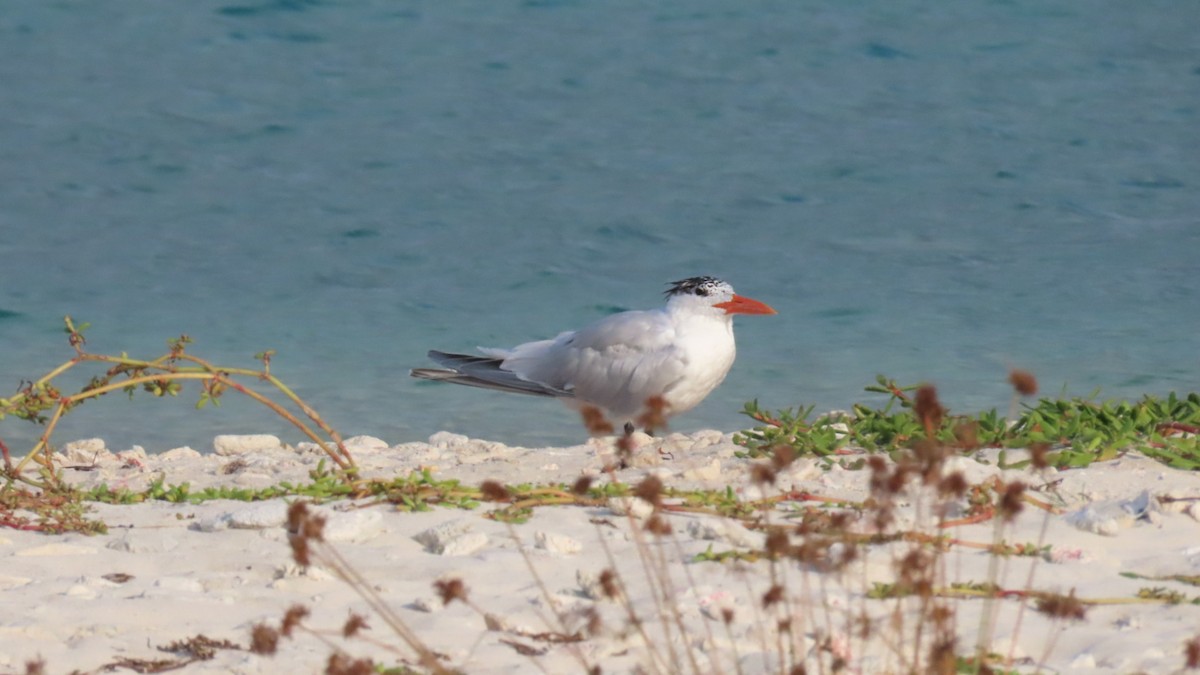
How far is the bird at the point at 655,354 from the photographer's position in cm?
787

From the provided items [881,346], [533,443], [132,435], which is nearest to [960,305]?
[881,346]

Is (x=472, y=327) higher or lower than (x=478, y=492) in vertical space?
lower

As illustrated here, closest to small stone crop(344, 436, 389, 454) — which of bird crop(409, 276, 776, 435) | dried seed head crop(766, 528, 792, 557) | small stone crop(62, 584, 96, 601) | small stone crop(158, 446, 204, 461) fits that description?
small stone crop(158, 446, 204, 461)

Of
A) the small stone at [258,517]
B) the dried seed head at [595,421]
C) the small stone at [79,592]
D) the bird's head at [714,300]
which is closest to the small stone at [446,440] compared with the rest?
the bird's head at [714,300]

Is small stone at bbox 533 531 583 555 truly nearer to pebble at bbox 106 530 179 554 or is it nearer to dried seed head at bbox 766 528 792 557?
pebble at bbox 106 530 179 554

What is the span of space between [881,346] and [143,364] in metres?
7.80

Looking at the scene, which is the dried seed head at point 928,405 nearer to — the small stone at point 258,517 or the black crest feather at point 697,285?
the small stone at point 258,517

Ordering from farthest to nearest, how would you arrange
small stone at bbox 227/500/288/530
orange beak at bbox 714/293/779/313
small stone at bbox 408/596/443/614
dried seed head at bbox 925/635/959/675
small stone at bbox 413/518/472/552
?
1. orange beak at bbox 714/293/779/313
2. small stone at bbox 227/500/288/530
3. small stone at bbox 413/518/472/552
4. small stone at bbox 408/596/443/614
5. dried seed head at bbox 925/635/959/675

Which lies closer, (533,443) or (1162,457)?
(1162,457)

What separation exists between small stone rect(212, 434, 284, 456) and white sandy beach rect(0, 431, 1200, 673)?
7.44ft

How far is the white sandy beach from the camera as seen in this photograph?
4.05 meters

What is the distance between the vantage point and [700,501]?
5473 mm

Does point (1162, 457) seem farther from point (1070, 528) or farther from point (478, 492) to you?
point (478, 492)

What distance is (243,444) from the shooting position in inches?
328
